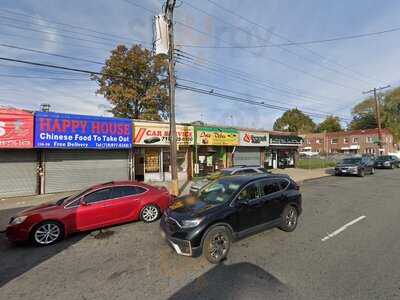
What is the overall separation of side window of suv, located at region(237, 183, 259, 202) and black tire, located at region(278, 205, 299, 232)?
1.18m

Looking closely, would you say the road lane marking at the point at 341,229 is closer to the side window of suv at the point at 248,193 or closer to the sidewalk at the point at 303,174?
the side window of suv at the point at 248,193

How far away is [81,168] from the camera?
1350cm

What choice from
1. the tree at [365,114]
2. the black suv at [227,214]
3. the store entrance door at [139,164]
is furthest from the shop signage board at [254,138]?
the tree at [365,114]

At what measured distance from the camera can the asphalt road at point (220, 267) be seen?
152 inches

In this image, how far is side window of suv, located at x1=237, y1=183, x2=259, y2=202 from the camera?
18.3 ft

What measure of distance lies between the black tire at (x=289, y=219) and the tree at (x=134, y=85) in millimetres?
22505

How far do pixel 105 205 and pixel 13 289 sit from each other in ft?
10.1

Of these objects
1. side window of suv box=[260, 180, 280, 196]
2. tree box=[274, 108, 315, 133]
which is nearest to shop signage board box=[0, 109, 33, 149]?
side window of suv box=[260, 180, 280, 196]

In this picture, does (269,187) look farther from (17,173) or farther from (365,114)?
(365,114)

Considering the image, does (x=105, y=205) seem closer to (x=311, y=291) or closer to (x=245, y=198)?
(x=245, y=198)

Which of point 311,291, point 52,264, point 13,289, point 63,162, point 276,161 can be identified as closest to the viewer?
point 311,291

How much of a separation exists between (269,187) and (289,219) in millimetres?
1128

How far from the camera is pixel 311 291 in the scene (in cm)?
376

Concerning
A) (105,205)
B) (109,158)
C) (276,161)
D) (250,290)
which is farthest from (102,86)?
(250,290)
